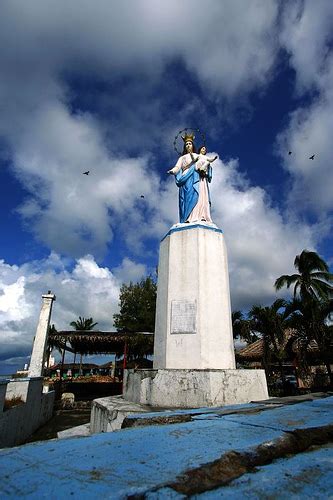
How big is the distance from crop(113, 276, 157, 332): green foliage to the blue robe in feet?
66.0

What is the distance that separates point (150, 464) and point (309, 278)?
60.0 feet

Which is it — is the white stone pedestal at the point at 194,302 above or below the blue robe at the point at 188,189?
below

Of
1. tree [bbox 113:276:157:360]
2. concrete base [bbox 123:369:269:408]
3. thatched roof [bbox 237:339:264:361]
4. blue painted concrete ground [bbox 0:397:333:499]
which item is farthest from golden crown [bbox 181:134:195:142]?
tree [bbox 113:276:157:360]

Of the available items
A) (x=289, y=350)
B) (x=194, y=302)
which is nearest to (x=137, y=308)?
(x=289, y=350)

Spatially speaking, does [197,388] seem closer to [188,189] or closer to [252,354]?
[188,189]

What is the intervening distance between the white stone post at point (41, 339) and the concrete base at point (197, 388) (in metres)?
8.59

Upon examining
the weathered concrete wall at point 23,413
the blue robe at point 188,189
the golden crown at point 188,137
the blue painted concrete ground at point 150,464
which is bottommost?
the weathered concrete wall at point 23,413

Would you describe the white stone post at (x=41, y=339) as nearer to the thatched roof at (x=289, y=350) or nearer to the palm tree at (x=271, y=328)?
the palm tree at (x=271, y=328)

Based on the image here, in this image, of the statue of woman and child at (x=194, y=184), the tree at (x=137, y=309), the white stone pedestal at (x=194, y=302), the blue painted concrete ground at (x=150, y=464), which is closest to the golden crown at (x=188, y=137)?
the statue of woman and child at (x=194, y=184)

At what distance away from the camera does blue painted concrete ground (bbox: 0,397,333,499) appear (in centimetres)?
109

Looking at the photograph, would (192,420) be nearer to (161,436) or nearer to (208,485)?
(161,436)

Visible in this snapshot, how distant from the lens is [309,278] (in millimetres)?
17391

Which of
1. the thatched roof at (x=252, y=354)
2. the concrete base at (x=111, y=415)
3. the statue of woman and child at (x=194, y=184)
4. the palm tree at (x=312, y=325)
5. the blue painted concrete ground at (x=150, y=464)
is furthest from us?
the thatched roof at (x=252, y=354)

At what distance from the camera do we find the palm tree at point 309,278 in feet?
54.9
